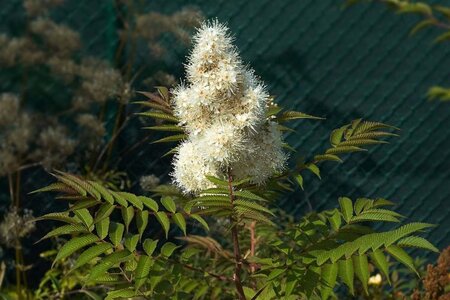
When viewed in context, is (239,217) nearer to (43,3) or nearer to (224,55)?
(224,55)

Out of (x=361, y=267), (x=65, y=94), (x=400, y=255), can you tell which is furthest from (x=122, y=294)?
(x=65, y=94)

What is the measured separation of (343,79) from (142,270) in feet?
10.8

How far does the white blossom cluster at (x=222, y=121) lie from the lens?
2.48 meters

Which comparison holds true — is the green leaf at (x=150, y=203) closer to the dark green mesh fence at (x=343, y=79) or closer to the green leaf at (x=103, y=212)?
the green leaf at (x=103, y=212)

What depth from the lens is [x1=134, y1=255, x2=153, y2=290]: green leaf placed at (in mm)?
2459

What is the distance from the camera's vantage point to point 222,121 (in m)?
2.52

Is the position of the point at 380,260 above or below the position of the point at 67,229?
below

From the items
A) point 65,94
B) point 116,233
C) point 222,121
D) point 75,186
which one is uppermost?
point 65,94

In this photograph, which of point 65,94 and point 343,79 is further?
point 343,79

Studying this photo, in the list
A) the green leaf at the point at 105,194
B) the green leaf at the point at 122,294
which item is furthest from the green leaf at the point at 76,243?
the green leaf at the point at 122,294

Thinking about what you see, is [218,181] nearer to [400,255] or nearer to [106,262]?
[106,262]

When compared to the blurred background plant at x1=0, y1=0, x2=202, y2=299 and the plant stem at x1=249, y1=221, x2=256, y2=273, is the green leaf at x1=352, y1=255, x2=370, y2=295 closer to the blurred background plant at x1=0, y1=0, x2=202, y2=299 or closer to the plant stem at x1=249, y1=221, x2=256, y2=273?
the plant stem at x1=249, y1=221, x2=256, y2=273

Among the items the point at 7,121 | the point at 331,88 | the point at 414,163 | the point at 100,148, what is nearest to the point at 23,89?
the point at 7,121

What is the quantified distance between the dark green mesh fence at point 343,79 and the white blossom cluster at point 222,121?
9.18 ft
